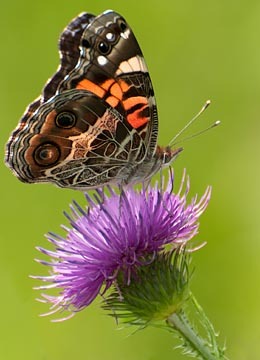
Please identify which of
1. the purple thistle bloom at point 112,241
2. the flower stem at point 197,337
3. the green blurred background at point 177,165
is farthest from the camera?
the green blurred background at point 177,165

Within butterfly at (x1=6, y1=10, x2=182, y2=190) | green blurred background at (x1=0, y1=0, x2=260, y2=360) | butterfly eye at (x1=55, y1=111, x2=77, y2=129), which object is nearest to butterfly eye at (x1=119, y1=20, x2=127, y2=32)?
butterfly at (x1=6, y1=10, x2=182, y2=190)

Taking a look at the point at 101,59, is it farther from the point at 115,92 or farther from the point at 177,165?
the point at 177,165

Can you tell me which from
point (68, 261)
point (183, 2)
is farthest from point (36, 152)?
point (183, 2)

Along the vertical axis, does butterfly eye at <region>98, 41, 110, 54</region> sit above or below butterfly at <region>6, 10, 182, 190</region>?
above

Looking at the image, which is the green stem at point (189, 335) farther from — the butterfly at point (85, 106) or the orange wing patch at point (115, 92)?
the orange wing patch at point (115, 92)

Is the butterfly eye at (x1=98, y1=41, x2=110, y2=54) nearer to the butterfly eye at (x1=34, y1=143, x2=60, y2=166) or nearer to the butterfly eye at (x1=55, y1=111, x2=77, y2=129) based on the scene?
the butterfly eye at (x1=55, y1=111, x2=77, y2=129)

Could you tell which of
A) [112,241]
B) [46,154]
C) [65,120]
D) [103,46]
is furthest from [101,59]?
[112,241]

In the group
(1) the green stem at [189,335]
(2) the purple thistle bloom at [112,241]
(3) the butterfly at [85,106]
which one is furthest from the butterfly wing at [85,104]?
(1) the green stem at [189,335]
